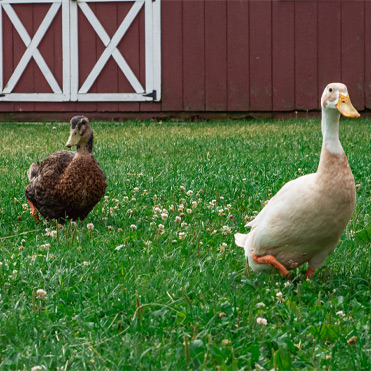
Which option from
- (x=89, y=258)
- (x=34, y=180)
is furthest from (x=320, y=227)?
(x=34, y=180)

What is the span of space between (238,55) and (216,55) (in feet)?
1.17

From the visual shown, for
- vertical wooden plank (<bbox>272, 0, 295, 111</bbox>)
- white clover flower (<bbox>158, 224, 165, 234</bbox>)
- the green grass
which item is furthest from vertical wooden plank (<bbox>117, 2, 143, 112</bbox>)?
white clover flower (<bbox>158, 224, 165, 234</bbox>)

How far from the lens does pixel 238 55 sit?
39.8 feet

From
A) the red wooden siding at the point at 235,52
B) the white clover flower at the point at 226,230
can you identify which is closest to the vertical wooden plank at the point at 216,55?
the red wooden siding at the point at 235,52

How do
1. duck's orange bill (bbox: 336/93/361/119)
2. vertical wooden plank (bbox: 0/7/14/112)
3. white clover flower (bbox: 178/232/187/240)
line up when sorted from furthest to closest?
vertical wooden plank (bbox: 0/7/14/112) → white clover flower (bbox: 178/232/187/240) → duck's orange bill (bbox: 336/93/361/119)

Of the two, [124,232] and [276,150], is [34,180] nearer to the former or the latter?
[124,232]

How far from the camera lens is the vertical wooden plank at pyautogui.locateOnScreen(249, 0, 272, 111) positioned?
11945mm

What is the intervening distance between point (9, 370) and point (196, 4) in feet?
33.8

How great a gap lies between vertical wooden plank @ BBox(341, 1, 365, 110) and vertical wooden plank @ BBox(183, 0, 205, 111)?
224cm

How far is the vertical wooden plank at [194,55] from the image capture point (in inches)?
476

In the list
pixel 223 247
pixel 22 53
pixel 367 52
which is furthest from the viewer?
pixel 22 53

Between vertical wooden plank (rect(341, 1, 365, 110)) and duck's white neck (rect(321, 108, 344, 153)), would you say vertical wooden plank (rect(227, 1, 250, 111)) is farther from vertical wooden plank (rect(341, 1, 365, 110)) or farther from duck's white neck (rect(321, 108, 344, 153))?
duck's white neck (rect(321, 108, 344, 153))

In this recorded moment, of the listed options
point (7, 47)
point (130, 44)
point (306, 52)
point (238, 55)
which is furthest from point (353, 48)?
point (7, 47)

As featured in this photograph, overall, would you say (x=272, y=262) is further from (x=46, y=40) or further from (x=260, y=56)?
(x=46, y=40)
